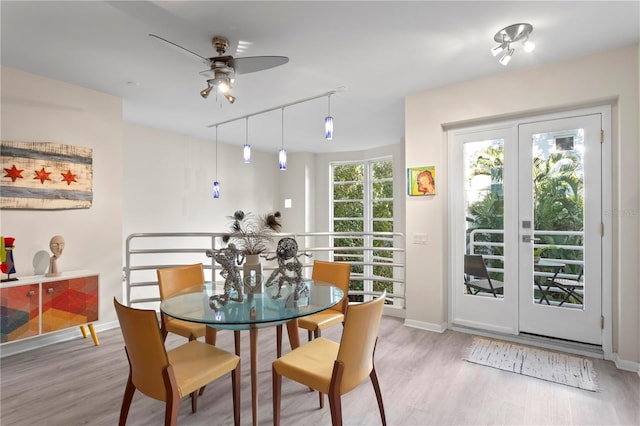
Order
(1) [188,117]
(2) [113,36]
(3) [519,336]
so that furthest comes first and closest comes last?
1. (1) [188,117]
2. (3) [519,336]
3. (2) [113,36]

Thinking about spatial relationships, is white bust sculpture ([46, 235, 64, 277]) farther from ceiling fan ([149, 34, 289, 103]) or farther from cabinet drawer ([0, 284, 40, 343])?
ceiling fan ([149, 34, 289, 103])

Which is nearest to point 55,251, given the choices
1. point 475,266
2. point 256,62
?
point 256,62

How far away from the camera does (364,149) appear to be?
22.7ft

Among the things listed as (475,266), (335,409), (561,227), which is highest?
(561,227)

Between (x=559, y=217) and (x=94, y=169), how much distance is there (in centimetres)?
488

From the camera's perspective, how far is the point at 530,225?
10.7 feet

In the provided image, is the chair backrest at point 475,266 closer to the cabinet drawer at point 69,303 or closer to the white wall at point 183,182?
the cabinet drawer at point 69,303

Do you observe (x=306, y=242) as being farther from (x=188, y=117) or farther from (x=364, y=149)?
(x=188, y=117)

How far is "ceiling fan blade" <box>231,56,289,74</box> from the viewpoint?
7.23ft

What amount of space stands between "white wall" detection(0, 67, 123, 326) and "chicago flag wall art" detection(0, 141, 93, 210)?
0.07 metres

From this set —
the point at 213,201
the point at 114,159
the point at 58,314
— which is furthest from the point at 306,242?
the point at 58,314

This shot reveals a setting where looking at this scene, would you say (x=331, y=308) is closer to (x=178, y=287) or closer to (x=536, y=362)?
(x=178, y=287)

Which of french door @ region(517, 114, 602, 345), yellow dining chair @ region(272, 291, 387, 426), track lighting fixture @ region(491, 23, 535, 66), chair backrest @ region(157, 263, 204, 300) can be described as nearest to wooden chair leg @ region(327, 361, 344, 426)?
yellow dining chair @ region(272, 291, 387, 426)

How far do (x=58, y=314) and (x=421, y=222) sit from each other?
3794 millimetres
